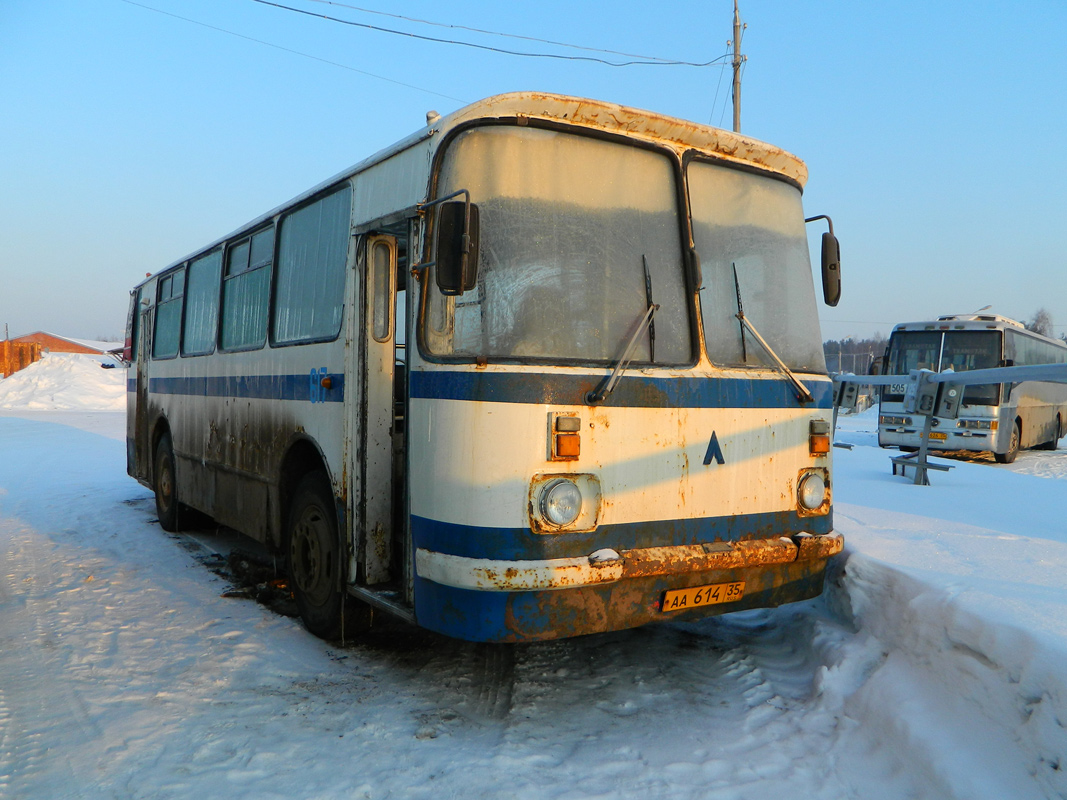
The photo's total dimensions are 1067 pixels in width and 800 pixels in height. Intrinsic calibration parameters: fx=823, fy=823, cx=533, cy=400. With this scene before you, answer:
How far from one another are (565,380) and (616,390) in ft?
0.88

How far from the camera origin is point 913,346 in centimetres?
1833

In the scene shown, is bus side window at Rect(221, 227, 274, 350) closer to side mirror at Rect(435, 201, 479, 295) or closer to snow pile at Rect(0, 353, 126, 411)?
side mirror at Rect(435, 201, 479, 295)

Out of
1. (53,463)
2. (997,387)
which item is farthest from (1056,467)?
(53,463)

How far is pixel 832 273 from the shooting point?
5.16m

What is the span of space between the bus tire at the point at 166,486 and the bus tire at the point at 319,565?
12.7ft

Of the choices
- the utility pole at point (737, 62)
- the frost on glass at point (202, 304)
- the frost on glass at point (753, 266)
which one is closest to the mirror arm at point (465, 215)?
the frost on glass at point (753, 266)

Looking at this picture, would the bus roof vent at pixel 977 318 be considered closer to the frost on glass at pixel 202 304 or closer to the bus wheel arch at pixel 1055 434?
the bus wheel arch at pixel 1055 434

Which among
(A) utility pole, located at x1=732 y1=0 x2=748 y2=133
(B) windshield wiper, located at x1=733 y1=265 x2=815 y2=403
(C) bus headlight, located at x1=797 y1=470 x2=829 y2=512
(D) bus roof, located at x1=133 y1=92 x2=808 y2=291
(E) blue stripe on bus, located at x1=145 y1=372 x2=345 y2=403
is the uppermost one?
(A) utility pole, located at x1=732 y1=0 x2=748 y2=133

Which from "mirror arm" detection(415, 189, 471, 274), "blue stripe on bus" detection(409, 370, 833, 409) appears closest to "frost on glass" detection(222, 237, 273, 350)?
"blue stripe on bus" detection(409, 370, 833, 409)

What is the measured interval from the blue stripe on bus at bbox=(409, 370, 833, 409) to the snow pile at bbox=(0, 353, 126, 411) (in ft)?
112

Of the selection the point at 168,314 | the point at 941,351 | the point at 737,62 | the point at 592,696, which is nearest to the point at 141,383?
the point at 168,314

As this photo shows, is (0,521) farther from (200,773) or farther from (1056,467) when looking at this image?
(1056,467)

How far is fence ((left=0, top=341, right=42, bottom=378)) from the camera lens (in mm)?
48000

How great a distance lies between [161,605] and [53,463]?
10809 millimetres
